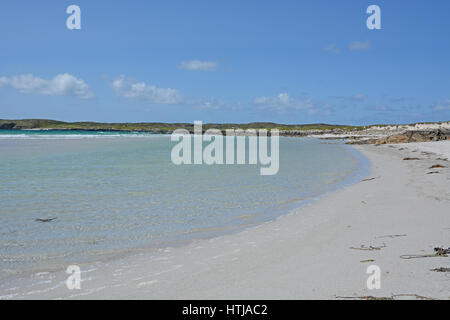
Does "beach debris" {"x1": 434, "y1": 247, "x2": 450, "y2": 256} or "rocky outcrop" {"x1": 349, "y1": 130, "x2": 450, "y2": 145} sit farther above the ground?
"rocky outcrop" {"x1": 349, "y1": 130, "x2": 450, "y2": 145}

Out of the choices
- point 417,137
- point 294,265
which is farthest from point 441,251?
point 417,137

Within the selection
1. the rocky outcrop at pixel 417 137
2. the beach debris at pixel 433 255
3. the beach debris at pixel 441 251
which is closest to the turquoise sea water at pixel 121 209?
the beach debris at pixel 433 255

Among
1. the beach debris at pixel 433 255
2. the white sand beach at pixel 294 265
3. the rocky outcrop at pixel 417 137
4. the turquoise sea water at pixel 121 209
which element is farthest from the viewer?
the rocky outcrop at pixel 417 137

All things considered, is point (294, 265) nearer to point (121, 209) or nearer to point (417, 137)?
point (121, 209)

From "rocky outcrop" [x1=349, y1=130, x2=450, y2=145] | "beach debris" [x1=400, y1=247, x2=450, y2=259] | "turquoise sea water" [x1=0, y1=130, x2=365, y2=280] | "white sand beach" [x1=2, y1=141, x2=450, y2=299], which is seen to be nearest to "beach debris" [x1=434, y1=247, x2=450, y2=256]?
"beach debris" [x1=400, y1=247, x2=450, y2=259]

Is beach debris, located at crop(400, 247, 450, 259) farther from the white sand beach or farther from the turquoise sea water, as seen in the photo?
the turquoise sea water

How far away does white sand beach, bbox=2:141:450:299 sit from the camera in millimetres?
4547

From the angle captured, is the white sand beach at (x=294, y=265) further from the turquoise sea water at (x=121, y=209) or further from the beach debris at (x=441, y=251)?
the turquoise sea water at (x=121, y=209)

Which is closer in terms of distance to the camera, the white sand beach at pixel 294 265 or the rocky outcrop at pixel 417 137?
the white sand beach at pixel 294 265

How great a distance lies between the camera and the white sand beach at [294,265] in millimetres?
4547

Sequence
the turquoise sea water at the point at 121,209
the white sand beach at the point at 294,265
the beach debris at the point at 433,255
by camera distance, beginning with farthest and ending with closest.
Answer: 1. the turquoise sea water at the point at 121,209
2. the beach debris at the point at 433,255
3. the white sand beach at the point at 294,265

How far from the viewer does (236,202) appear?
11.1 metres

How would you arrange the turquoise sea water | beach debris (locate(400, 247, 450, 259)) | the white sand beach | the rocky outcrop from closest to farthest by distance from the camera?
the white sand beach → beach debris (locate(400, 247, 450, 259)) → the turquoise sea water → the rocky outcrop
